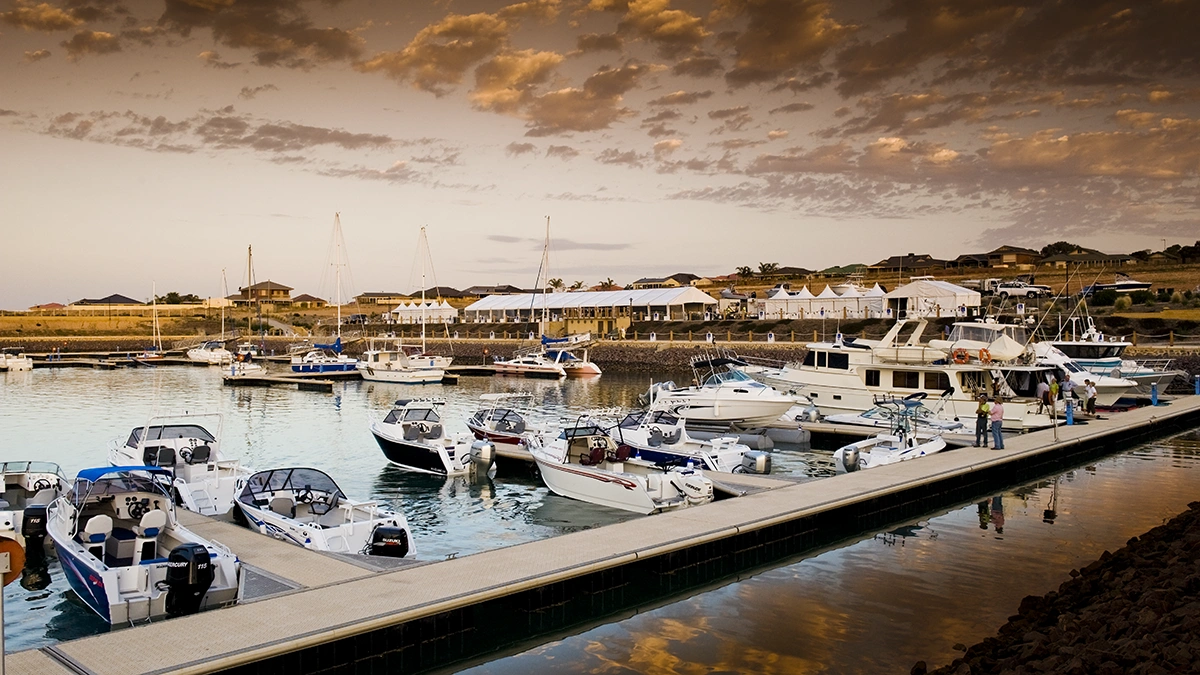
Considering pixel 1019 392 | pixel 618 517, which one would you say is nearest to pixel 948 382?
pixel 1019 392

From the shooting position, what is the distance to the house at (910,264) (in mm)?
113375

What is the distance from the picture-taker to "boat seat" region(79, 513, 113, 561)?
13289 millimetres

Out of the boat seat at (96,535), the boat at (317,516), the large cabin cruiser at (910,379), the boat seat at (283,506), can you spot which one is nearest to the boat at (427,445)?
the boat at (317,516)

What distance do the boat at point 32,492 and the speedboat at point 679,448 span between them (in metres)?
12.1

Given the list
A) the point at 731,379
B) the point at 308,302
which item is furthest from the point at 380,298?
the point at 731,379

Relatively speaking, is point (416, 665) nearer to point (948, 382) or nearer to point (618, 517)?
point (618, 517)

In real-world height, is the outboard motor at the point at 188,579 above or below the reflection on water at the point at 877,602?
above

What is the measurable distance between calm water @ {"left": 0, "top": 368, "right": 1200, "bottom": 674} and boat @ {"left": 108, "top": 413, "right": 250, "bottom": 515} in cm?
381

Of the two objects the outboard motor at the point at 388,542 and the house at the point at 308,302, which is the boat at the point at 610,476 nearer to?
the outboard motor at the point at 388,542

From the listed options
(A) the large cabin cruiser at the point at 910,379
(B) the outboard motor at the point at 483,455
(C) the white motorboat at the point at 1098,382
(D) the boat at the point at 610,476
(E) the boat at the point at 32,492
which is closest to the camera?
(E) the boat at the point at 32,492

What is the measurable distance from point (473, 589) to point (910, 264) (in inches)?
4474

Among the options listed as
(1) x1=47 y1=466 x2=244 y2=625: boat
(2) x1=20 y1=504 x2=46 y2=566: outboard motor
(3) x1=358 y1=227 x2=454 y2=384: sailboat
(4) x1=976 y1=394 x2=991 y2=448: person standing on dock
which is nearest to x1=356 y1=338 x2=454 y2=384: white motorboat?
(3) x1=358 y1=227 x2=454 y2=384: sailboat

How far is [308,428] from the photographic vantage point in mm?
38594

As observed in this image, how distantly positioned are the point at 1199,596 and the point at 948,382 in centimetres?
2252
